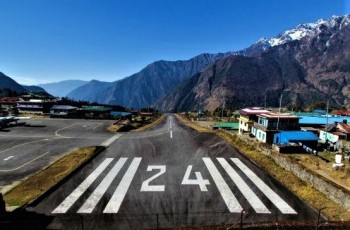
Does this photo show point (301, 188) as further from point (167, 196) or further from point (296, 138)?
point (296, 138)

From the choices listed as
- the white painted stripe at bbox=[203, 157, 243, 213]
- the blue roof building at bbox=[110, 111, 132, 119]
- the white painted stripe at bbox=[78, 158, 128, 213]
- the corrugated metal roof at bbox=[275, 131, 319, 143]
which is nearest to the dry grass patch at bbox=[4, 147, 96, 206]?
the white painted stripe at bbox=[78, 158, 128, 213]

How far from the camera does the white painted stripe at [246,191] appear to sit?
2795 centimetres

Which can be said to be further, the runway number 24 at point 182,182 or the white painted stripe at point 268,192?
the runway number 24 at point 182,182

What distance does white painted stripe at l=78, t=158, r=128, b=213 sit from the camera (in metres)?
27.5

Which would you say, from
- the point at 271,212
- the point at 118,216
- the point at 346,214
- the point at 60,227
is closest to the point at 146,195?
the point at 118,216

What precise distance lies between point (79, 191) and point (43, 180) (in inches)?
259

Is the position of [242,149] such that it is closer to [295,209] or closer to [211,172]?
[211,172]

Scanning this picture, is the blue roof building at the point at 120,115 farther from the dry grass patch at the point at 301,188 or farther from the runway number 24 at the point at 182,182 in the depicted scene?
the runway number 24 at the point at 182,182

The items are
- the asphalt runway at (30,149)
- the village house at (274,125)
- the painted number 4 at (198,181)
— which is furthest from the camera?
the village house at (274,125)

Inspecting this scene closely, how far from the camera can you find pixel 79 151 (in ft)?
173

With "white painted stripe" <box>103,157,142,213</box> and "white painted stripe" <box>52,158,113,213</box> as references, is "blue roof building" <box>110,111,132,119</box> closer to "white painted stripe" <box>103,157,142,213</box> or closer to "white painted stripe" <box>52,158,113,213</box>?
"white painted stripe" <box>52,158,113,213</box>

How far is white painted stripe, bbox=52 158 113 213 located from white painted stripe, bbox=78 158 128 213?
120 cm

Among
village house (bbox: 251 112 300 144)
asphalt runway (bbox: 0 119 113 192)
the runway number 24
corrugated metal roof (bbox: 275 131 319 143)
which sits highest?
village house (bbox: 251 112 300 144)

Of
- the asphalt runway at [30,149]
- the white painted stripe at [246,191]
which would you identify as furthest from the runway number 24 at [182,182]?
the asphalt runway at [30,149]
